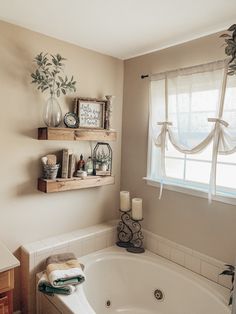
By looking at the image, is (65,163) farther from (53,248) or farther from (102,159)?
(53,248)

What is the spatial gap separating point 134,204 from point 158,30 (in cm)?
156

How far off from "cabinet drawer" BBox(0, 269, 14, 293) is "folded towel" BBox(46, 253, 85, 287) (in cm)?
28

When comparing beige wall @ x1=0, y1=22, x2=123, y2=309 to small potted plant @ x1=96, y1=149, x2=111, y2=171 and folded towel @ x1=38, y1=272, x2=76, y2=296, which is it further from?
folded towel @ x1=38, y1=272, x2=76, y2=296

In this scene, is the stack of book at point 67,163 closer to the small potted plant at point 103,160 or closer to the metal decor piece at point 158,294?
the small potted plant at point 103,160

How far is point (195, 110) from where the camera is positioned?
205 cm

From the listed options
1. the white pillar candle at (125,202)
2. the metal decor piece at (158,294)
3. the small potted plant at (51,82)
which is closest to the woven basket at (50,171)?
the small potted plant at (51,82)

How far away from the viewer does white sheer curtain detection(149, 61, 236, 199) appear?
72.9 inches

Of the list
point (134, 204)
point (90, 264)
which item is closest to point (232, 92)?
point (134, 204)

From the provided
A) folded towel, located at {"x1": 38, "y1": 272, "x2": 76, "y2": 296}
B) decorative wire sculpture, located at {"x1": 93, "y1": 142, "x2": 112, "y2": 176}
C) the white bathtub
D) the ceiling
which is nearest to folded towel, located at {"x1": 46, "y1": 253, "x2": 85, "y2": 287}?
folded towel, located at {"x1": 38, "y1": 272, "x2": 76, "y2": 296}

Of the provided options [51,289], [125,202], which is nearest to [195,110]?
[125,202]

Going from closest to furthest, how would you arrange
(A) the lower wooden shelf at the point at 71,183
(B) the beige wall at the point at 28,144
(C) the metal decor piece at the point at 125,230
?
1. (B) the beige wall at the point at 28,144
2. (A) the lower wooden shelf at the point at 71,183
3. (C) the metal decor piece at the point at 125,230

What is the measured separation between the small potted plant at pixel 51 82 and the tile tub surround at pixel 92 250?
3.38ft

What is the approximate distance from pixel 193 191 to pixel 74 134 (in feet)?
3.72

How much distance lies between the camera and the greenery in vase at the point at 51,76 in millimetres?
2022
